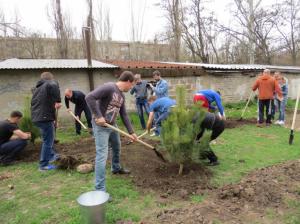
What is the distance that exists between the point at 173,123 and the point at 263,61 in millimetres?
23736

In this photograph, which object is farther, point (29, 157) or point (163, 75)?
point (163, 75)

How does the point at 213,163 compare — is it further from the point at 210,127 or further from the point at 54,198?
the point at 54,198

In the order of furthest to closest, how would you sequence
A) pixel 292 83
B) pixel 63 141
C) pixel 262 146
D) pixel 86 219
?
pixel 292 83
pixel 63 141
pixel 262 146
pixel 86 219

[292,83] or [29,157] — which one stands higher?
[292,83]

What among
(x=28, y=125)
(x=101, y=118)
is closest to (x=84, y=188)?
(x=101, y=118)

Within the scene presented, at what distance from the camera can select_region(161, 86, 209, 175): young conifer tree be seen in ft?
14.1

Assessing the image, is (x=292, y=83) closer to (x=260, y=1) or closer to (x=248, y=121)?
(x=248, y=121)

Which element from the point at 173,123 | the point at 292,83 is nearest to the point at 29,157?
the point at 173,123

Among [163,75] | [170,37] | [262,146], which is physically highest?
[170,37]

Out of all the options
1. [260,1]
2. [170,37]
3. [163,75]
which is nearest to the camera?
[163,75]

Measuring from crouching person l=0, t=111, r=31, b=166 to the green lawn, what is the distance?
290 millimetres

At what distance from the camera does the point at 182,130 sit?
4.40 meters

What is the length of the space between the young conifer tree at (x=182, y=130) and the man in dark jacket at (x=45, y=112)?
2.12 m

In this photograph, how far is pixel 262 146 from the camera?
21.5 ft
